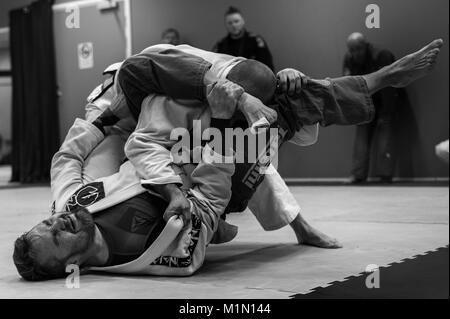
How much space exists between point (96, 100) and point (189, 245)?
3.39ft

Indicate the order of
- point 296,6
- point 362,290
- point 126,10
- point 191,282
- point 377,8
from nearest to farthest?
point 362,290 → point 191,282 → point 377,8 → point 296,6 → point 126,10

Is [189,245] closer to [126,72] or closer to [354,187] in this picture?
[126,72]

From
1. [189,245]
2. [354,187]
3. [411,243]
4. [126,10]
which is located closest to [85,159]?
[189,245]

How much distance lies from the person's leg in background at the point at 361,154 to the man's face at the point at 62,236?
17.6 ft

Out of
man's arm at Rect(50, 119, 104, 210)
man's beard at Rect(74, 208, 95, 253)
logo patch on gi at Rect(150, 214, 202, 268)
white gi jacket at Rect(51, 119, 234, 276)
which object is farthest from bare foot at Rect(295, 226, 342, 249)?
man's beard at Rect(74, 208, 95, 253)

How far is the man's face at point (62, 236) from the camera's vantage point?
98.7 inches

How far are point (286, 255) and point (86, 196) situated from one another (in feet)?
Answer: 3.12

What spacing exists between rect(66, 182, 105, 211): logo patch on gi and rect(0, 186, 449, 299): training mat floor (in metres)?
0.28

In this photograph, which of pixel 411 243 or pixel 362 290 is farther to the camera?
pixel 411 243

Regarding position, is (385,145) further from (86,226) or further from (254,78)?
(86,226)

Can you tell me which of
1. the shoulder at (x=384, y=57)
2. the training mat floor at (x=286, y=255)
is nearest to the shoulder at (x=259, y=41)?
the shoulder at (x=384, y=57)

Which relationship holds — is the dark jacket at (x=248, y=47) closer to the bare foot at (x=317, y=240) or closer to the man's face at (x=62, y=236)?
the bare foot at (x=317, y=240)

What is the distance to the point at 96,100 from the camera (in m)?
3.33

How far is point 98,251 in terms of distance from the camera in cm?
265
